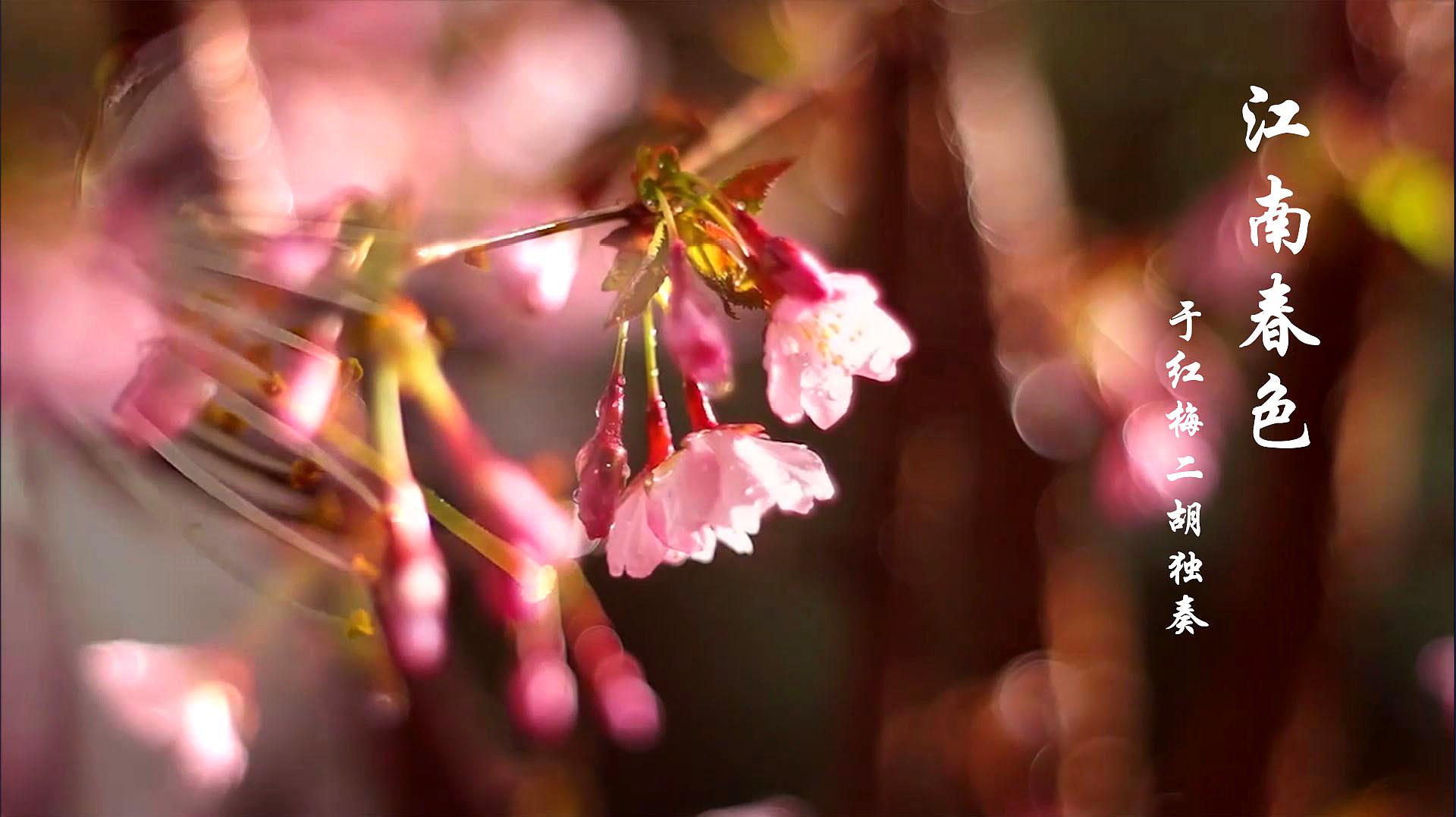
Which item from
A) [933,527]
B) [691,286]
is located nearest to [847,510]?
[933,527]

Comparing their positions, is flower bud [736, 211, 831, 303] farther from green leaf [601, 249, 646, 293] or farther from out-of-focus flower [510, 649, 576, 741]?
out-of-focus flower [510, 649, 576, 741]

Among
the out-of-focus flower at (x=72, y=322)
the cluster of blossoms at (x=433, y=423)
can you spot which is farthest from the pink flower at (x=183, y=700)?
the out-of-focus flower at (x=72, y=322)

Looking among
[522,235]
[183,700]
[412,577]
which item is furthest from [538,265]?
[183,700]

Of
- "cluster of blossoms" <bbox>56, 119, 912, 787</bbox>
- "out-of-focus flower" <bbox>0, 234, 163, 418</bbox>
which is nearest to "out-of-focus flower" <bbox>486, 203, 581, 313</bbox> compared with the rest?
"cluster of blossoms" <bbox>56, 119, 912, 787</bbox>

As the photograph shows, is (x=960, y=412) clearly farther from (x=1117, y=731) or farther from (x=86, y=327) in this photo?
(x=86, y=327)

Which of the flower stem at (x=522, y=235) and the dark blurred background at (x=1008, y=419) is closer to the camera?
the flower stem at (x=522, y=235)

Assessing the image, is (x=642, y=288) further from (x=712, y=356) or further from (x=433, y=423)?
(x=433, y=423)

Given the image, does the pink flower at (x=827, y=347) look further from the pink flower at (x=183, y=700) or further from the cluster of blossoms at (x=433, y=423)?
the pink flower at (x=183, y=700)
